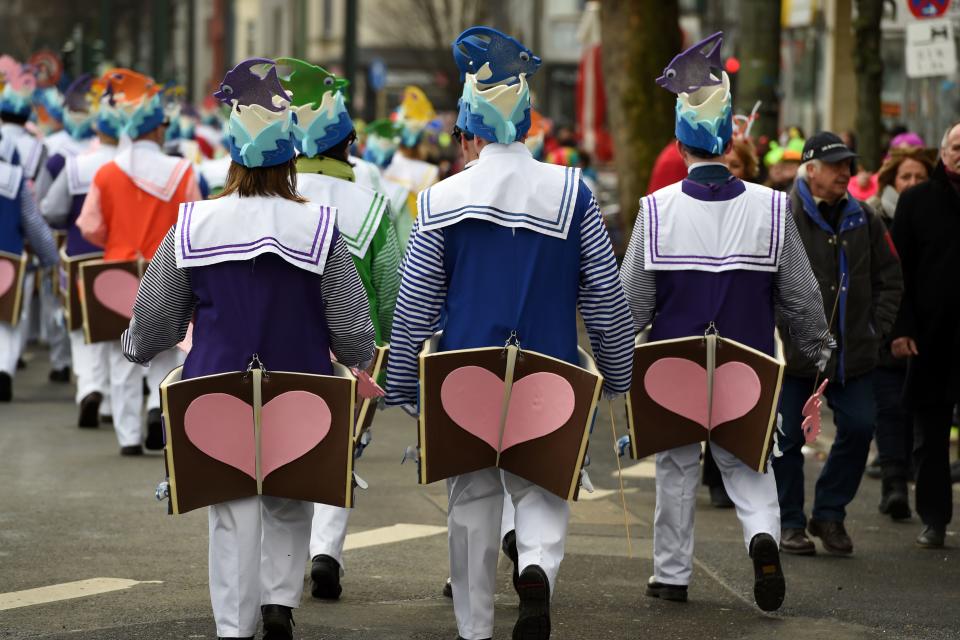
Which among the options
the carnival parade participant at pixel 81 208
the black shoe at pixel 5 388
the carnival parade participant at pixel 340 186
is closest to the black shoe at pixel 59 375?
the black shoe at pixel 5 388

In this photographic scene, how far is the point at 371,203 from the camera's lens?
773 cm

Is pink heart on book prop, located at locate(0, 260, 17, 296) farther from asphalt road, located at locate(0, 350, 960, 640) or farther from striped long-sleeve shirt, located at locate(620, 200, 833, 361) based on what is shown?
striped long-sleeve shirt, located at locate(620, 200, 833, 361)

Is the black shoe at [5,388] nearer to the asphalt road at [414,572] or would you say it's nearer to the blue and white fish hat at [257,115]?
the asphalt road at [414,572]

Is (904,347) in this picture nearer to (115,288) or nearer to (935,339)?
(935,339)

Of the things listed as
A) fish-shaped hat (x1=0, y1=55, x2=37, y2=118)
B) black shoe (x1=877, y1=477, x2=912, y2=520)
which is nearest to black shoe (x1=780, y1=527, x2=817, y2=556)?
black shoe (x1=877, y1=477, x2=912, y2=520)

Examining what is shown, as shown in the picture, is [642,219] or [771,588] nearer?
[771,588]

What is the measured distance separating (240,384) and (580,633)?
1.63 meters

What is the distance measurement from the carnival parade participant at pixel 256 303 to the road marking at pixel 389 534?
83.8 inches

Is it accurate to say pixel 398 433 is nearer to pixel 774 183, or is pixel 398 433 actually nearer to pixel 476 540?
pixel 774 183

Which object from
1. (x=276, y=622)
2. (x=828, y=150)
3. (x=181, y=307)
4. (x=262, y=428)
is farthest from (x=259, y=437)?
(x=828, y=150)

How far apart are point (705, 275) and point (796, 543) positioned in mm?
1744

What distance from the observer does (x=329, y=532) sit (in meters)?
7.44

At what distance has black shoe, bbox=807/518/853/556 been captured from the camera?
8.59 metres

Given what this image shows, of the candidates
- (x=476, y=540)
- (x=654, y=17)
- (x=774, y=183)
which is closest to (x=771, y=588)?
(x=476, y=540)
